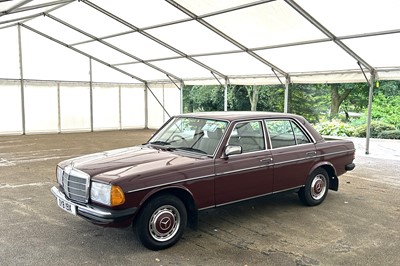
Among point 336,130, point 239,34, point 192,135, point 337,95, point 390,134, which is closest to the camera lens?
point 192,135

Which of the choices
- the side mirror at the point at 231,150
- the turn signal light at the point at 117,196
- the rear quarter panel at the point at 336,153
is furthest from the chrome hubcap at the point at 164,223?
the rear quarter panel at the point at 336,153

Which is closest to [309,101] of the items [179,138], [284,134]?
[284,134]

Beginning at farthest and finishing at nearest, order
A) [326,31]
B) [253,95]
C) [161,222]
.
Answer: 1. [253,95]
2. [326,31]
3. [161,222]

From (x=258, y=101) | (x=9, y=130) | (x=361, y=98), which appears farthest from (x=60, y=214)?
(x=361, y=98)

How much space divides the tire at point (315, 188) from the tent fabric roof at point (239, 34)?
3.92 m

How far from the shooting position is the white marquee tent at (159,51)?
847 cm

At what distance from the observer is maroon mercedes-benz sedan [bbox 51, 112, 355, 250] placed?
365 cm

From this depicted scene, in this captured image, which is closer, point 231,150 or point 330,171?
point 231,150

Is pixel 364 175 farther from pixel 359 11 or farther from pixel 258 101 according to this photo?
pixel 258 101

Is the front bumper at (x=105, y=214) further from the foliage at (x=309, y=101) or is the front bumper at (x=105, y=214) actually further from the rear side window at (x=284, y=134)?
the foliage at (x=309, y=101)

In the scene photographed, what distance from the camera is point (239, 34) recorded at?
10.1 m

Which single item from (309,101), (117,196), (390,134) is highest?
(309,101)

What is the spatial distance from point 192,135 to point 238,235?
143 centimetres

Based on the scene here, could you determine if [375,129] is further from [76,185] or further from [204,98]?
[76,185]
